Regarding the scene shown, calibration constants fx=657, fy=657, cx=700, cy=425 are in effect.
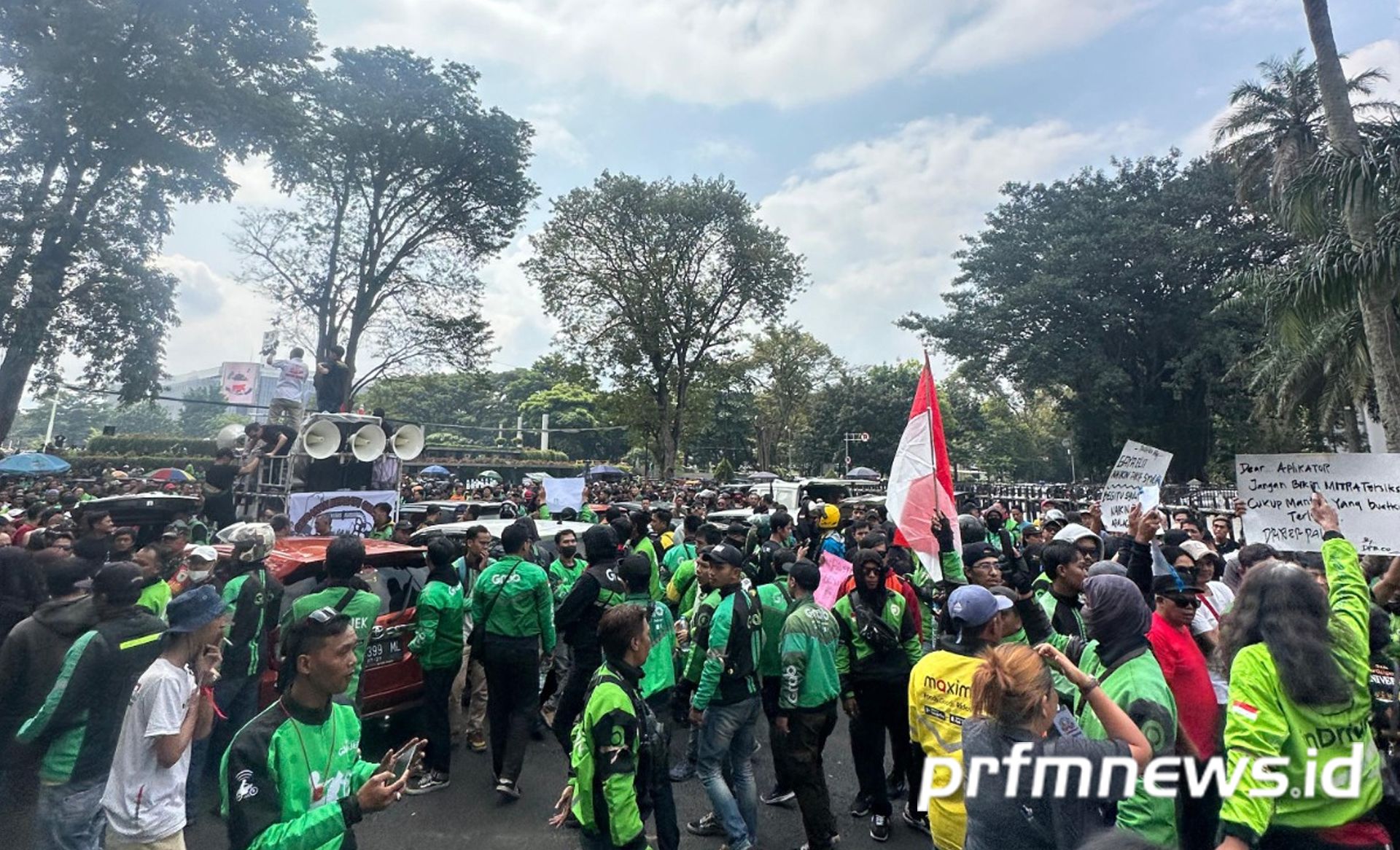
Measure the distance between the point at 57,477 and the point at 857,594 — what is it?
24922 mm

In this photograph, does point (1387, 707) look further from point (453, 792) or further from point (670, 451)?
point (670, 451)

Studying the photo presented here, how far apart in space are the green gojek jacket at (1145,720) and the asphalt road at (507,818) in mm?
2242

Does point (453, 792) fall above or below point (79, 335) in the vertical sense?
below

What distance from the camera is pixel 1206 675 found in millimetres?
2961

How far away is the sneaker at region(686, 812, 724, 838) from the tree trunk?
28.9 ft

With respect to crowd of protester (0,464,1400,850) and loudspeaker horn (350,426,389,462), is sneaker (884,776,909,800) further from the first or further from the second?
loudspeaker horn (350,426,389,462)

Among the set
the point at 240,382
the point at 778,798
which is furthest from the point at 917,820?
the point at 240,382

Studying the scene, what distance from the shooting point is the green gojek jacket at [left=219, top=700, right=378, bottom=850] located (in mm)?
2020

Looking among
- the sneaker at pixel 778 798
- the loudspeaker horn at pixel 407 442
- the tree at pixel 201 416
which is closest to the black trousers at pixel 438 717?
the sneaker at pixel 778 798

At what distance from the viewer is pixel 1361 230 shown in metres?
7.61

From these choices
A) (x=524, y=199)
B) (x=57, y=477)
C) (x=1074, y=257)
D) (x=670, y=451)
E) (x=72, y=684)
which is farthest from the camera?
(x=670, y=451)

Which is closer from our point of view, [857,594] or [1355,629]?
[1355,629]

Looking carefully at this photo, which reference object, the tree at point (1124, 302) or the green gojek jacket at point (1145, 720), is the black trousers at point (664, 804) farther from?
the tree at point (1124, 302)

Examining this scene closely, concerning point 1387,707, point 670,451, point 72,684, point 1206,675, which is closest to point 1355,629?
point 1206,675
